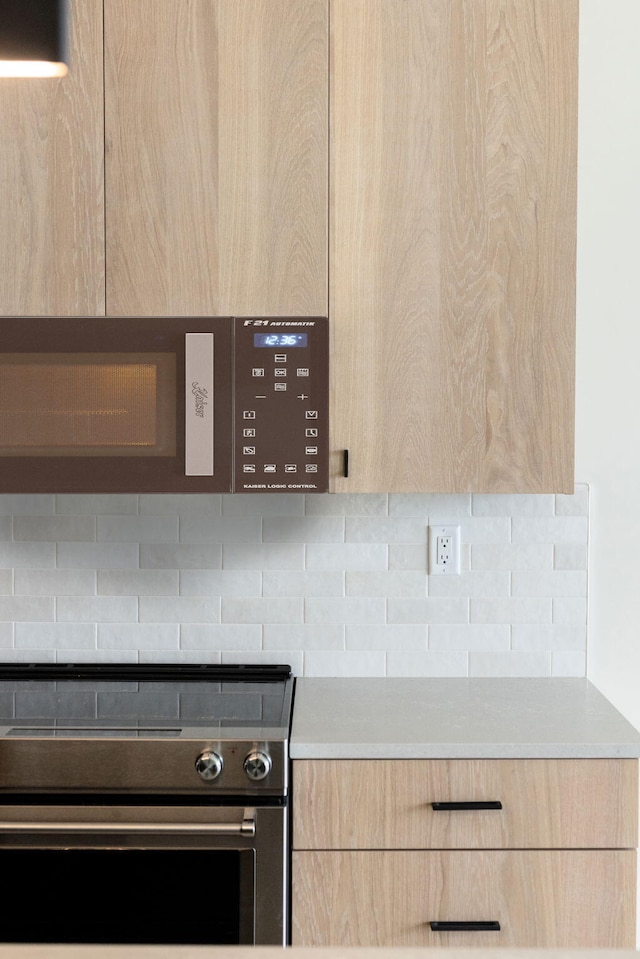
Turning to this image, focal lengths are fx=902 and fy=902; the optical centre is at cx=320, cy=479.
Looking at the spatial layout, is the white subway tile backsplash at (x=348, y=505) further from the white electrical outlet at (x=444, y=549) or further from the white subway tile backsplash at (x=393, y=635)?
the white subway tile backsplash at (x=393, y=635)

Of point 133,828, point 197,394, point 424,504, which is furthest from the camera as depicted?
point 424,504

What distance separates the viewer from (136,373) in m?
1.72

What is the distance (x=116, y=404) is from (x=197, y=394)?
0.52ft

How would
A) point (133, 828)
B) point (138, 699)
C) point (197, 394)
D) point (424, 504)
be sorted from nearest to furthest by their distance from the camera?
point (133, 828), point (197, 394), point (138, 699), point (424, 504)

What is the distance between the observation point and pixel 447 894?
1.60 m

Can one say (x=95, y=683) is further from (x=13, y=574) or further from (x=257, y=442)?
(x=257, y=442)

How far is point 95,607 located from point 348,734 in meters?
0.77

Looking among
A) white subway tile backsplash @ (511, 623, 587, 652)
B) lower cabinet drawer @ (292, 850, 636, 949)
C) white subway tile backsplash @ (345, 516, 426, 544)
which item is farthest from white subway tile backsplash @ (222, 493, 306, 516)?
lower cabinet drawer @ (292, 850, 636, 949)

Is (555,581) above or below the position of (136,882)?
above

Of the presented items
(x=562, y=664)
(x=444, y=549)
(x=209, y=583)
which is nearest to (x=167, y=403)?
(x=209, y=583)

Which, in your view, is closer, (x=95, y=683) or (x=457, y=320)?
(x=457, y=320)

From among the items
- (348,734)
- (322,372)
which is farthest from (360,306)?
(348,734)

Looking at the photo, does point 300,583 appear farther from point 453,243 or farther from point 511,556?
point 453,243

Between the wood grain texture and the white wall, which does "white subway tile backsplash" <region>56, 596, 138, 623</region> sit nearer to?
the wood grain texture
